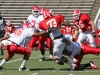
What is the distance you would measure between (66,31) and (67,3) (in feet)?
23.5

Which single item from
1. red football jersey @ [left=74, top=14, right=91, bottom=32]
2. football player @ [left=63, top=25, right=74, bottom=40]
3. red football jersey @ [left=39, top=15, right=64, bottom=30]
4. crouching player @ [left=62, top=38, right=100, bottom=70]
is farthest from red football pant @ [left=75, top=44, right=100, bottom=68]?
football player @ [left=63, top=25, right=74, bottom=40]

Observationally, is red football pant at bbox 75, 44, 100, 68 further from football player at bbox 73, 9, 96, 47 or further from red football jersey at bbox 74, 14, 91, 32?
red football jersey at bbox 74, 14, 91, 32

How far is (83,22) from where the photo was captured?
10805mm

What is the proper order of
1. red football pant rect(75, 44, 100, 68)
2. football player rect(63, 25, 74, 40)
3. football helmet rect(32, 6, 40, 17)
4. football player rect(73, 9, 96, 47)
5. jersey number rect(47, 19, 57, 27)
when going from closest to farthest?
jersey number rect(47, 19, 57, 27)
red football pant rect(75, 44, 100, 68)
football player rect(73, 9, 96, 47)
football helmet rect(32, 6, 40, 17)
football player rect(63, 25, 74, 40)

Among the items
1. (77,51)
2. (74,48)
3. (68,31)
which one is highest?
(74,48)

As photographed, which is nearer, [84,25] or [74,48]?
[74,48]

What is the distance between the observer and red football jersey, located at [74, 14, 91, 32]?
1048 centimetres

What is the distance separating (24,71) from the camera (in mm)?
9039

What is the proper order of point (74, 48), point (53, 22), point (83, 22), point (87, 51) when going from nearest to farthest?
point (53, 22)
point (74, 48)
point (87, 51)
point (83, 22)

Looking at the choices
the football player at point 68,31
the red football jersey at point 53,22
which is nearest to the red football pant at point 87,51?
the red football jersey at point 53,22

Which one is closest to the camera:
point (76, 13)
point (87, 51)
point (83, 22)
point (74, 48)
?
point (74, 48)

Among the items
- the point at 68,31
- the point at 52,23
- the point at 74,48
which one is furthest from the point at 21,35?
the point at 68,31

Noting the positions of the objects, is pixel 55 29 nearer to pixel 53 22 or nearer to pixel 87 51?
pixel 53 22

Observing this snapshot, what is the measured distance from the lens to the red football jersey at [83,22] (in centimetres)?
1048
